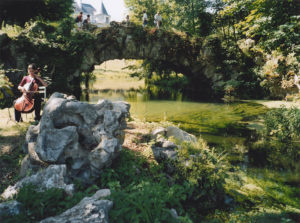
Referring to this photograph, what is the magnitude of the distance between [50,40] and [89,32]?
12.8 feet

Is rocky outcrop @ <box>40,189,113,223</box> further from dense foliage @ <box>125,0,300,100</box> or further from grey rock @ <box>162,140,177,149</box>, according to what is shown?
dense foliage @ <box>125,0,300,100</box>

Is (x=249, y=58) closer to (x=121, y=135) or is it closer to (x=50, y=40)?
(x=50, y=40)

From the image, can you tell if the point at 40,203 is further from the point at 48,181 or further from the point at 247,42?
the point at 247,42

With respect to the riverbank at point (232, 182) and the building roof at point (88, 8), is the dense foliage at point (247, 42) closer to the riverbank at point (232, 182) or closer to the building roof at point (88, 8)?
the riverbank at point (232, 182)

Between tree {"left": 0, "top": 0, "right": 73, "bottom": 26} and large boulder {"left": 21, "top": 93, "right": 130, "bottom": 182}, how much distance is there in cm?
1467

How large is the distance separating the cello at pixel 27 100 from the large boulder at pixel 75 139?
103 inches

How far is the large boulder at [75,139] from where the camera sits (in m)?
4.03

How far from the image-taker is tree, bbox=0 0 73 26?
15258 millimetres

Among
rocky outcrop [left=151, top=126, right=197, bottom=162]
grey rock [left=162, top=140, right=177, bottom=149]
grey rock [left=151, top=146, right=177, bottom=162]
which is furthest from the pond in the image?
grey rock [left=151, top=146, right=177, bottom=162]

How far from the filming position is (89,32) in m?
17.4

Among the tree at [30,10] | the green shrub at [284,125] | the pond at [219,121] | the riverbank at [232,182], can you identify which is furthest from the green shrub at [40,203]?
the tree at [30,10]

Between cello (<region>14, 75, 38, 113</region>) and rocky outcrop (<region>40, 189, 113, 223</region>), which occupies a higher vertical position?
cello (<region>14, 75, 38, 113</region>)

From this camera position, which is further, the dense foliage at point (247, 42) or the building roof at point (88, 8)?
the building roof at point (88, 8)

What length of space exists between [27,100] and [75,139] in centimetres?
375
